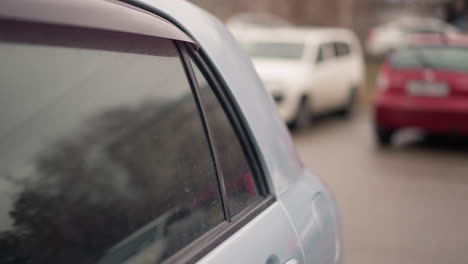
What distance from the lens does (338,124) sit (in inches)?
614

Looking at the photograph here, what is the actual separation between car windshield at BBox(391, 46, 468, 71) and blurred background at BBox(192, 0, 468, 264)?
0.01 meters

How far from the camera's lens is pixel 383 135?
→ 468 inches

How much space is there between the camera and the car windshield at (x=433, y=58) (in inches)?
449

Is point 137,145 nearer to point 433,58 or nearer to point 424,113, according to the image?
point 424,113

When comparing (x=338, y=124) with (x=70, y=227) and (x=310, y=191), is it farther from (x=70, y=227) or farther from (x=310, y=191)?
(x=70, y=227)

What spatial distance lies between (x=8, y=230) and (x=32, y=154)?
5.7 inches

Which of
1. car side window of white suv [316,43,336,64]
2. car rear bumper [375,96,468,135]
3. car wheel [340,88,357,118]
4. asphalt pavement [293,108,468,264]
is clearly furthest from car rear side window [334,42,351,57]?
car rear bumper [375,96,468,135]

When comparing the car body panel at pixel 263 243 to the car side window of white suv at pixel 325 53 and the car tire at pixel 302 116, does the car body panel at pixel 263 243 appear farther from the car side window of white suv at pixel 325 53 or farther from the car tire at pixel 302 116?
the car side window of white suv at pixel 325 53

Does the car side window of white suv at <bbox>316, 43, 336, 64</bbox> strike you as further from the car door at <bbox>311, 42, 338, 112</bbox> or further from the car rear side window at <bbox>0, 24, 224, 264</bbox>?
the car rear side window at <bbox>0, 24, 224, 264</bbox>

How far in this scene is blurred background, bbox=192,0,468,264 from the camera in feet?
22.4

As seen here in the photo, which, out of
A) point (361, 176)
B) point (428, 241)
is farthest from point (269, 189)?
point (361, 176)

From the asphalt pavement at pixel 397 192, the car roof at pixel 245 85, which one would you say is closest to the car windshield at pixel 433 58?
the asphalt pavement at pixel 397 192

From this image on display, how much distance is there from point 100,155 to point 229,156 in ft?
1.90

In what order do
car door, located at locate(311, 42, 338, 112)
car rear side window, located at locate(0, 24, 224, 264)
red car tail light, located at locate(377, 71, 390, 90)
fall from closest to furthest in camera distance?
car rear side window, located at locate(0, 24, 224, 264), red car tail light, located at locate(377, 71, 390, 90), car door, located at locate(311, 42, 338, 112)
